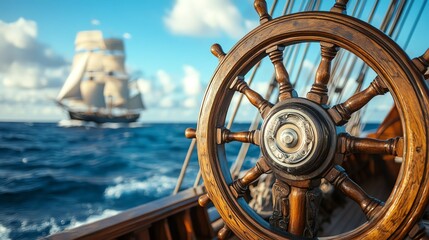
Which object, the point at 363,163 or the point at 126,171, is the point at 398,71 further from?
the point at 126,171

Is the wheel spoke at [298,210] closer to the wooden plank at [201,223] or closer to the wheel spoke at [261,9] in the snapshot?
the wheel spoke at [261,9]

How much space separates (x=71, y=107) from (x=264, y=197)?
25.3m

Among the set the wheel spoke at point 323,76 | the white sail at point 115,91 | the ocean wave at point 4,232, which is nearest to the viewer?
the wheel spoke at point 323,76

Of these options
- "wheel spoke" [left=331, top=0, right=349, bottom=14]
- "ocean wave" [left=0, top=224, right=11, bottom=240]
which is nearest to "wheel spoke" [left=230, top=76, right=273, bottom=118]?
"wheel spoke" [left=331, top=0, right=349, bottom=14]

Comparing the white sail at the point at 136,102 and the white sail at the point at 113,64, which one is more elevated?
the white sail at the point at 113,64

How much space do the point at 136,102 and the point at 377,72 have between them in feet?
88.9

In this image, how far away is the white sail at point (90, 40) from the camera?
25031mm

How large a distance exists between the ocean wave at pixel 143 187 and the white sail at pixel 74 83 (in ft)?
42.6

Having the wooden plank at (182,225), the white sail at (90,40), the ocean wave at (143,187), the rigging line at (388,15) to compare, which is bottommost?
the ocean wave at (143,187)

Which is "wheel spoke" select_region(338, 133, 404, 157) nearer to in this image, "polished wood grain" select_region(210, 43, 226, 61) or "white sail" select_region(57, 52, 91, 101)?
"polished wood grain" select_region(210, 43, 226, 61)

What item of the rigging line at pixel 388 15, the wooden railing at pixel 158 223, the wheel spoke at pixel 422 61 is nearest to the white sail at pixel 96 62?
the rigging line at pixel 388 15

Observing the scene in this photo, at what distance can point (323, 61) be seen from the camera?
75 centimetres

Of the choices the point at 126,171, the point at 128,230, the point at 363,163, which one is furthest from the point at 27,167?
the point at 128,230

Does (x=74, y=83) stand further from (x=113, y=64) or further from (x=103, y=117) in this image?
(x=103, y=117)
